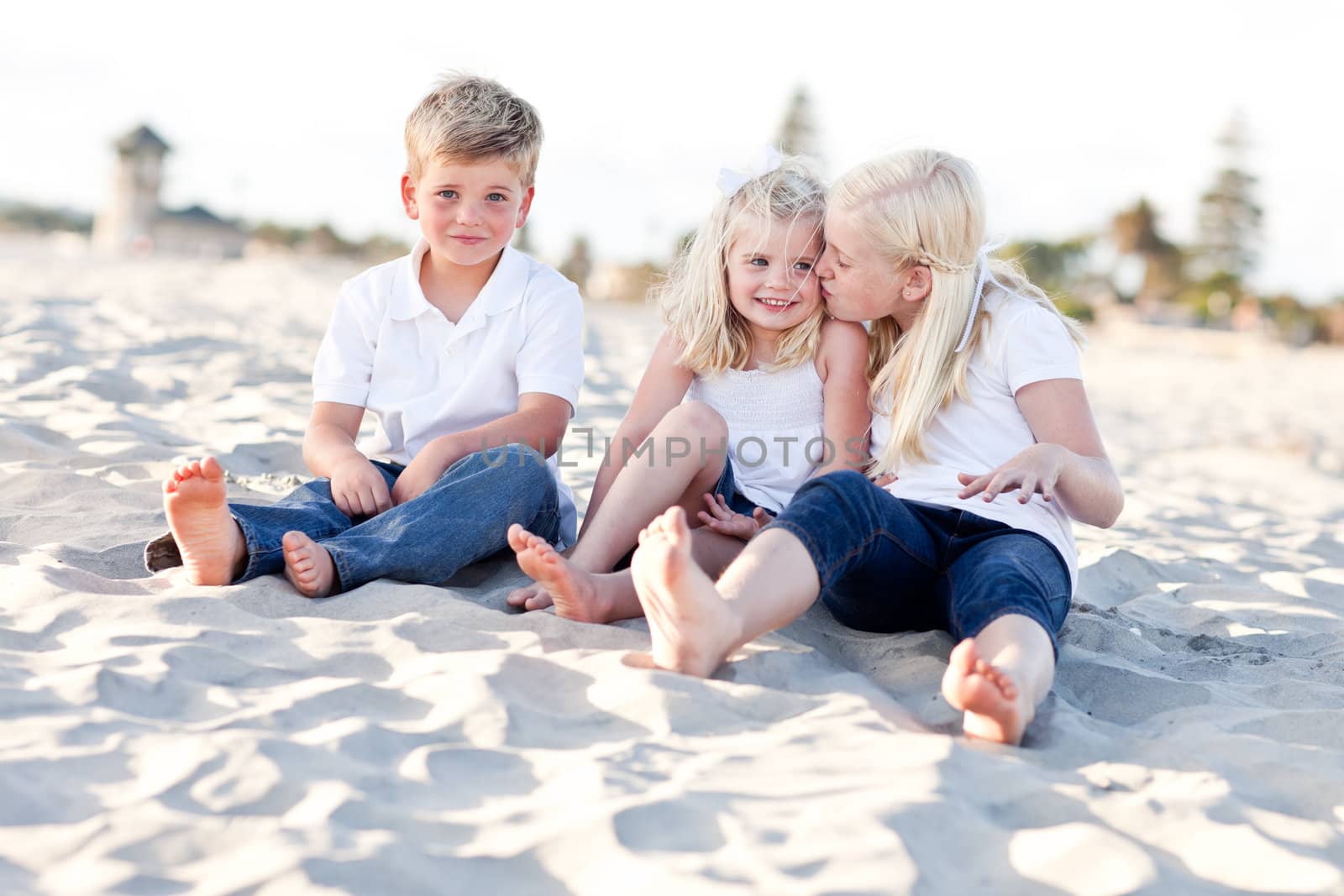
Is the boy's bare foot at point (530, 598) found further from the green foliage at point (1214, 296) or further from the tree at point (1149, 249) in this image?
the tree at point (1149, 249)

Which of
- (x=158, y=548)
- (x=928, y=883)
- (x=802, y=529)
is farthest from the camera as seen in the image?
(x=158, y=548)

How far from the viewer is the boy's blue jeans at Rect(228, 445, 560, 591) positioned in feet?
8.04

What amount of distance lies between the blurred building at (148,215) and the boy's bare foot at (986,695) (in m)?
34.0

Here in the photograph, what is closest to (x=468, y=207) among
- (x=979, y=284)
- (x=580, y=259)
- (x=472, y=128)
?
(x=472, y=128)

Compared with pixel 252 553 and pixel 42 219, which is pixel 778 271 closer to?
pixel 252 553

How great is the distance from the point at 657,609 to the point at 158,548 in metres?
1.20

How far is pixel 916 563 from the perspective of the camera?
7.68 feet

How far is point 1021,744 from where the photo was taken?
1854 mm

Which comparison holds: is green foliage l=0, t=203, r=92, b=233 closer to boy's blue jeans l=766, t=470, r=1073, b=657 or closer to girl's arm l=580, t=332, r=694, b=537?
girl's arm l=580, t=332, r=694, b=537

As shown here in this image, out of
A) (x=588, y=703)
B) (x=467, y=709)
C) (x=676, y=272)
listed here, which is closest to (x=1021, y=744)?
(x=588, y=703)

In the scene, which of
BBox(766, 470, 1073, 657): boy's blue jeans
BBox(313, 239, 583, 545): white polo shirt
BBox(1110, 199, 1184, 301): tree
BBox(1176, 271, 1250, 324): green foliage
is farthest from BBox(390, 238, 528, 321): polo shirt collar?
BBox(1110, 199, 1184, 301): tree

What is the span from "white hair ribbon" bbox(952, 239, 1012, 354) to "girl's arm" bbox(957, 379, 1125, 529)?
0.17 m

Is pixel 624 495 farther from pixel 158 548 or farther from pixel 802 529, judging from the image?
pixel 158 548

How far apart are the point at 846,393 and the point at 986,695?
3.76ft
